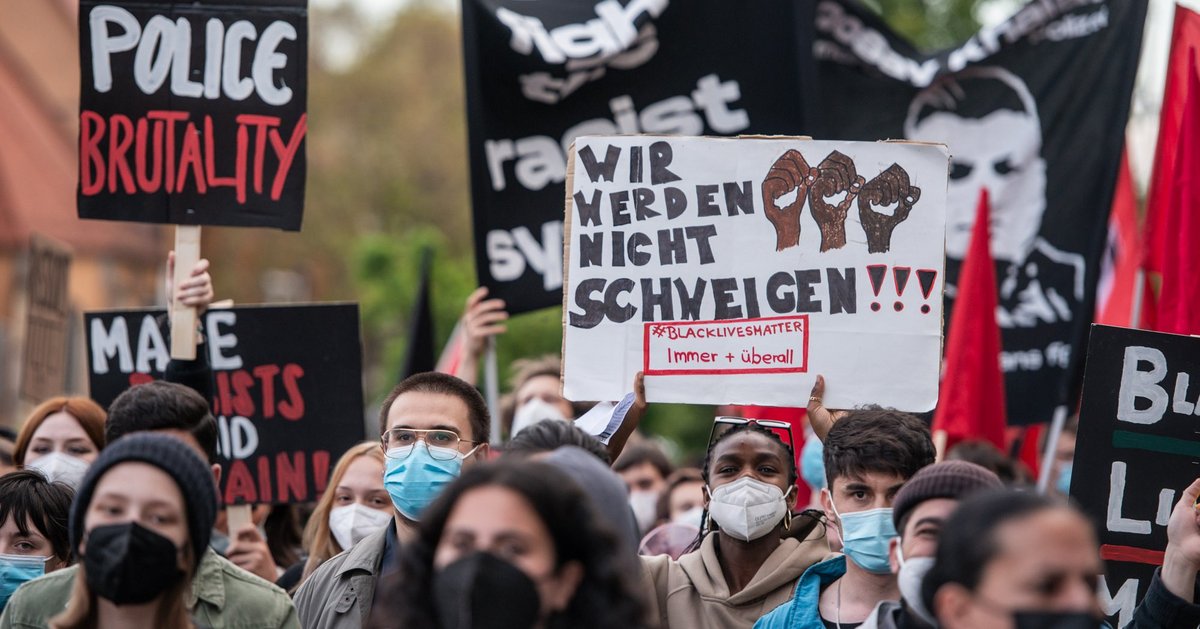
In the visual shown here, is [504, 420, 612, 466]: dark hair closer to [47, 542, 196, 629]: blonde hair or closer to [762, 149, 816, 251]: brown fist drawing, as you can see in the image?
[47, 542, 196, 629]: blonde hair

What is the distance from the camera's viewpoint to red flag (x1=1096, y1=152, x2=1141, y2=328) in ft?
29.8

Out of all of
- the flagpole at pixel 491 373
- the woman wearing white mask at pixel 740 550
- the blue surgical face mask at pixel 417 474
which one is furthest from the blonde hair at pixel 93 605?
the flagpole at pixel 491 373

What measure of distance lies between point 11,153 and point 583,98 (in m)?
24.7

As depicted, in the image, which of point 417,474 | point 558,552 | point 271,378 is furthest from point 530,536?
point 271,378

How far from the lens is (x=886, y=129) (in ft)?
28.3

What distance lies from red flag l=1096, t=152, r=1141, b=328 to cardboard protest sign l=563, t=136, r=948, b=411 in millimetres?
4051

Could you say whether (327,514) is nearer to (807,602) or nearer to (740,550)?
(740,550)

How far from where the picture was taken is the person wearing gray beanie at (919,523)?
370cm

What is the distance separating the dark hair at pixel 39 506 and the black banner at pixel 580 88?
8.18ft

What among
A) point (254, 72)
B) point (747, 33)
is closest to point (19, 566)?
point (254, 72)

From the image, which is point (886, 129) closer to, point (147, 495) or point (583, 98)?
point (583, 98)

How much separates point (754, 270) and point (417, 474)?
1.41 metres

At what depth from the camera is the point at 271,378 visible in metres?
6.60

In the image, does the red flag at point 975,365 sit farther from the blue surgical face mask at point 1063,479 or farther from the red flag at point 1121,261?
the red flag at point 1121,261
